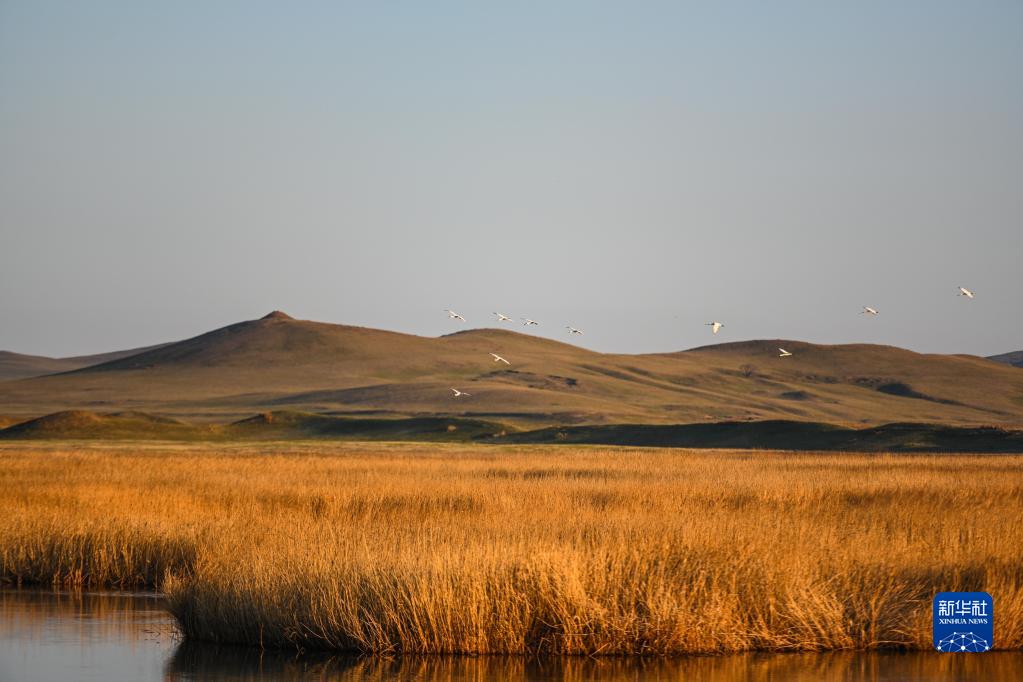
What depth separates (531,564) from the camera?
1636 centimetres

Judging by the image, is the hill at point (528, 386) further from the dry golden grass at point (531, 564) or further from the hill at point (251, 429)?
the dry golden grass at point (531, 564)

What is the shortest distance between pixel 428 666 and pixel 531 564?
1729mm

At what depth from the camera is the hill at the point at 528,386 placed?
143250 millimetres

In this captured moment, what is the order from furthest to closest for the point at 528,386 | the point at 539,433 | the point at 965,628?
the point at 528,386
the point at 539,433
the point at 965,628

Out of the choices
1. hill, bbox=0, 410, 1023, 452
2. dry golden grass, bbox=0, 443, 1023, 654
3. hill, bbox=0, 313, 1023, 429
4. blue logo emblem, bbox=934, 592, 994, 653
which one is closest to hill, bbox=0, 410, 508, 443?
hill, bbox=0, 410, 1023, 452

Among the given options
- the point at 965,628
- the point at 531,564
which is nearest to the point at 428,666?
the point at 531,564

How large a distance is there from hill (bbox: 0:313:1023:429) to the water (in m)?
107

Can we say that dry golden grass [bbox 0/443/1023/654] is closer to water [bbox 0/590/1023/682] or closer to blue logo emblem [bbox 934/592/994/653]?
blue logo emblem [bbox 934/592/994/653]

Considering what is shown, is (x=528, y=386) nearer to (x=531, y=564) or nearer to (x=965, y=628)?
(x=965, y=628)

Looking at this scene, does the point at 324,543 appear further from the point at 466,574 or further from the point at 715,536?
the point at 715,536

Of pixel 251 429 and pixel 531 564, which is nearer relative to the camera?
pixel 531 564

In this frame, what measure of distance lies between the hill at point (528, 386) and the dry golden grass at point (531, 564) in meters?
97.1

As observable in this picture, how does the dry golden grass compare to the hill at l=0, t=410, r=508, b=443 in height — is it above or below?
below

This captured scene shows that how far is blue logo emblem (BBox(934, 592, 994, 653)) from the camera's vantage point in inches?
661
